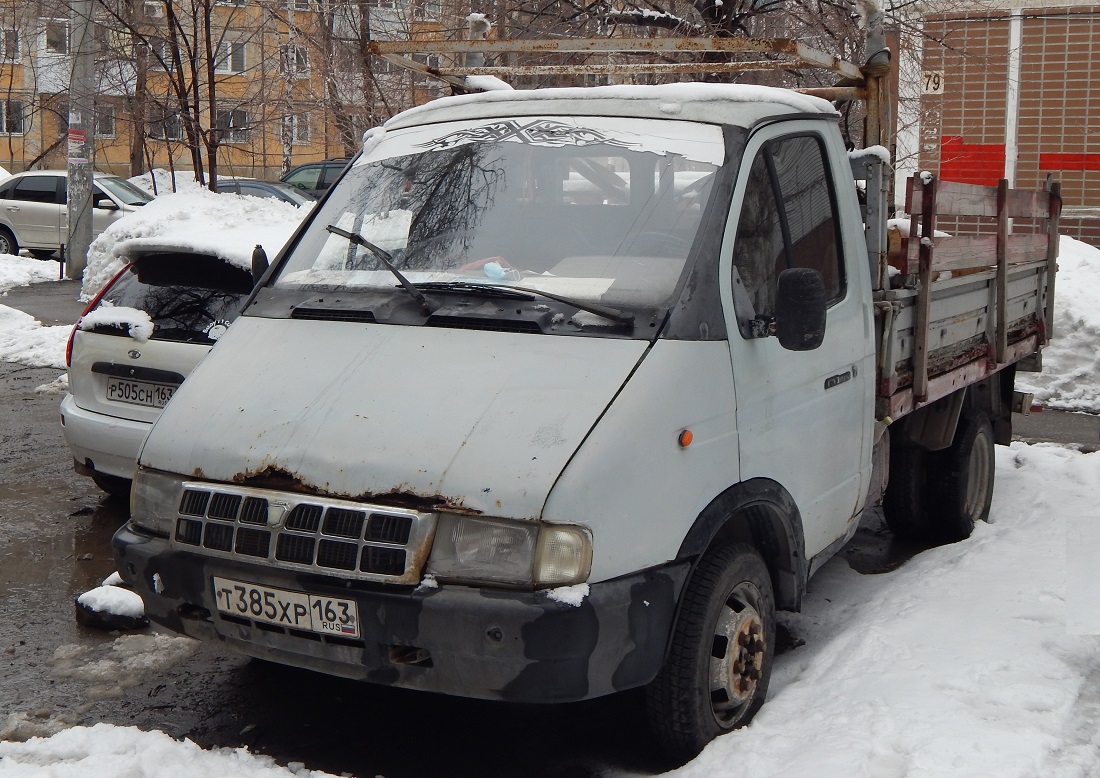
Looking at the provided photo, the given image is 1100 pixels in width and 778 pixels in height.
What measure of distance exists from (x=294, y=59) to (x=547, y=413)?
778 inches

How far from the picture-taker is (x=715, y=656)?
3.63m

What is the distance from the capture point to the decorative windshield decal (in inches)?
167

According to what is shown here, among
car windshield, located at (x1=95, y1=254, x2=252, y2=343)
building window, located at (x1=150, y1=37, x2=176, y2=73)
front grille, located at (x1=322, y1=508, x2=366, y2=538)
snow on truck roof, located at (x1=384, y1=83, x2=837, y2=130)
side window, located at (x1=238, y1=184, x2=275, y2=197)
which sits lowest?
front grille, located at (x1=322, y1=508, x2=366, y2=538)

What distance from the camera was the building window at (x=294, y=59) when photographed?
786 inches

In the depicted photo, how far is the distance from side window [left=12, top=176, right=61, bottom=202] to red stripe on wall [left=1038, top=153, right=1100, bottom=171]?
17761mm

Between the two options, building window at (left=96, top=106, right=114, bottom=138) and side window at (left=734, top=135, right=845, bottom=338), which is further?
building window at (left=96, top=106, right=114, bottom=138)

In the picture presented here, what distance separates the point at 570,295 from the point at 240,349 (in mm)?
1153

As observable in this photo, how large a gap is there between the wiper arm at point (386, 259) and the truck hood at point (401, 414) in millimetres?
113

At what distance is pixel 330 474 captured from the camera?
3.35 metres

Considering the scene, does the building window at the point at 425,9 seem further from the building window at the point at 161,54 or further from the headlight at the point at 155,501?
the headlight at the point at 155,501

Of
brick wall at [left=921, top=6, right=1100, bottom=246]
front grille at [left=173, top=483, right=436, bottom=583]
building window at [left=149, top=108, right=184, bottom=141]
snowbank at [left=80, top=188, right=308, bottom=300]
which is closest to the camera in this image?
front grille at [left=173, top=483, right=436, bottom=583]

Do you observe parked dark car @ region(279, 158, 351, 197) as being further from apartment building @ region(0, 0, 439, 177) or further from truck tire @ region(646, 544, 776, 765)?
truck tire @ region(646, 544, 776, 765)

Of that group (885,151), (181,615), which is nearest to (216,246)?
(181,615)

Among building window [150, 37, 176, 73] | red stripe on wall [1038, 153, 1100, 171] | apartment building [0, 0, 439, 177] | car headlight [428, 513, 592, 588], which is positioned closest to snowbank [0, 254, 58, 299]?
apartment building [0, 0, 439, 177]
